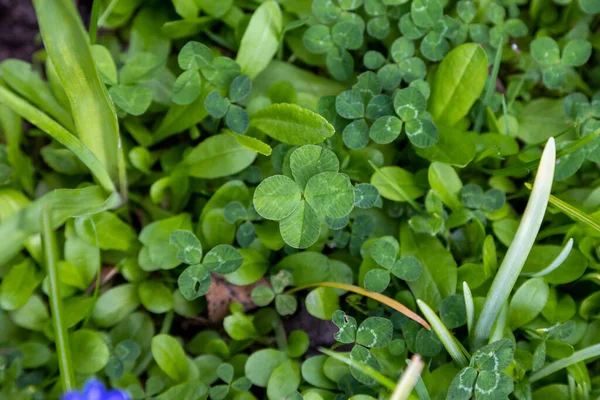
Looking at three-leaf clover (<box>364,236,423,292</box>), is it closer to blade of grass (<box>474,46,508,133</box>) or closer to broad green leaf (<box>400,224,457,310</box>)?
broad green leaf (<box>400,224,457,310</box>)

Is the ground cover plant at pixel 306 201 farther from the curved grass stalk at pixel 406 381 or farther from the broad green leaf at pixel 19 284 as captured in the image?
the curved grass stalk at pixel 406 381

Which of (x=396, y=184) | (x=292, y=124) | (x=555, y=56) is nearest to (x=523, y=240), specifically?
(x=396, y=184)

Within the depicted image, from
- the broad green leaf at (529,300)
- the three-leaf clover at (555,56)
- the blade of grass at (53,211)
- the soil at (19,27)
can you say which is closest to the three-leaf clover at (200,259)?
the blade of grass at (53,211)

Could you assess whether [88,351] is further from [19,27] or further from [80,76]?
[19,27]

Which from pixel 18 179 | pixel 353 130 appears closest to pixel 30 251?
pixel 18 179

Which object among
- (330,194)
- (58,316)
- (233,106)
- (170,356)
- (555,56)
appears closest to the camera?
(58,316)

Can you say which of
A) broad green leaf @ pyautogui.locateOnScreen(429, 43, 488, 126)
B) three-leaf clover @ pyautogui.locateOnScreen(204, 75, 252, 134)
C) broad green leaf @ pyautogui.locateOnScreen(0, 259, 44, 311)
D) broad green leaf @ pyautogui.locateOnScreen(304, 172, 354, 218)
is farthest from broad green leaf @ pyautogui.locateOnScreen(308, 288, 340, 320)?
broad green leaf @ pyautogui.locateOnScreen(0, 259, 44, 311)

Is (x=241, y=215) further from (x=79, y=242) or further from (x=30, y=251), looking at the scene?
(x=30, y=251)
